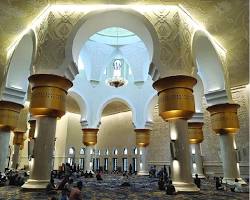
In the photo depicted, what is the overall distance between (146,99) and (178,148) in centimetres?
869

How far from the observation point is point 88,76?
15.0m

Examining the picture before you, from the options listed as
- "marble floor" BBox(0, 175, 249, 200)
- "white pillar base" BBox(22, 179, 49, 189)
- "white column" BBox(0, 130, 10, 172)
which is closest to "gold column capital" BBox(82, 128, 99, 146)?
"white column" BBox(0, 130, 10, 172)

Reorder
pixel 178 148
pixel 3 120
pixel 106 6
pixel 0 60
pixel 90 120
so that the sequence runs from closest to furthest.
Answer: pixel 178 148
pixel 106 6
pixel 3 120
pixel 0 60
pixel 90 120

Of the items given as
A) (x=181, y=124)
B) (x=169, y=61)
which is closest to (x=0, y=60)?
(x=169, y=61)

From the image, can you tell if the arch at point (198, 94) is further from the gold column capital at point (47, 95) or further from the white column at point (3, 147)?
the white column at point (3, 147)

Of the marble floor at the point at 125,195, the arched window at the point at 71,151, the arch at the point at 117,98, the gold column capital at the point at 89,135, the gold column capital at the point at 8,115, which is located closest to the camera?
the marble floor at the point at 125,195

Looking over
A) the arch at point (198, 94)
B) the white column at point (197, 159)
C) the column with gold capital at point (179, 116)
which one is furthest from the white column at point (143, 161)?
the column with gold capital at point (179, 116)

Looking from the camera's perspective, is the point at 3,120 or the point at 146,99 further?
the point at 146,99

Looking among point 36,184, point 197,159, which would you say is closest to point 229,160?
point 197,159

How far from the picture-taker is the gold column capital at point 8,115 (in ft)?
27.3

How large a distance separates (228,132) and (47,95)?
592 cm

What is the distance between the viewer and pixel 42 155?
588 centimetres

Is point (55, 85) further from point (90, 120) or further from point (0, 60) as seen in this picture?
point (90, 120)

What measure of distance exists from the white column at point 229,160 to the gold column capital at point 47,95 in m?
5.52
